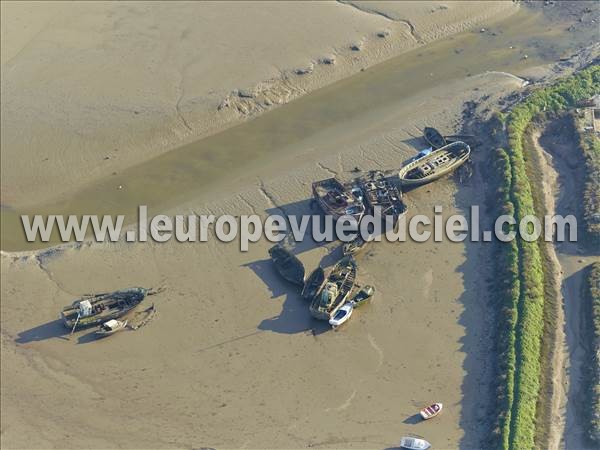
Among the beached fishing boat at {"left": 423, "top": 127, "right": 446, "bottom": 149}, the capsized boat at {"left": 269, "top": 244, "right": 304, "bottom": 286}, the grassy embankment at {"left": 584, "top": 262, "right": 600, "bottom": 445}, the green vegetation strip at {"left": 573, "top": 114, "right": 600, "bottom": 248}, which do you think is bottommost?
the grassy embankment at {"left": 584, "top": 262, "right": 600, "bottom": 445}

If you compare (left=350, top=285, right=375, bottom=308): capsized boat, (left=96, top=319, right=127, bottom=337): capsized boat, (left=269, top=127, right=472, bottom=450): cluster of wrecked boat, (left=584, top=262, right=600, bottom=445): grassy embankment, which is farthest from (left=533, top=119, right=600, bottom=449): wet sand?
(left=96, top=319, right=127, bottom=337): capsized boat

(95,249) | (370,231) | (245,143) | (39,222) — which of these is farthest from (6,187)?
(370,231)

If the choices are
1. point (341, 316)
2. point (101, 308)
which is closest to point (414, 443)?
point (341, 316)

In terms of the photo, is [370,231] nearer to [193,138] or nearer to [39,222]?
[193,138]

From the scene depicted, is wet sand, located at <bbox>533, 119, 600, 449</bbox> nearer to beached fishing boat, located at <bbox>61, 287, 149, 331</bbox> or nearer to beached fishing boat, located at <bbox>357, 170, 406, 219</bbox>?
beached fishing boat, located at <bbox>357, 170, 406, 219</bbox>

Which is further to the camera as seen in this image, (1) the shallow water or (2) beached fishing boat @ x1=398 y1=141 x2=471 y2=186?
(1) the shallow water

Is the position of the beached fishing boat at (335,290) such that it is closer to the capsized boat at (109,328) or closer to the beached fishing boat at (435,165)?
the beached fishing boat at (435,165)
